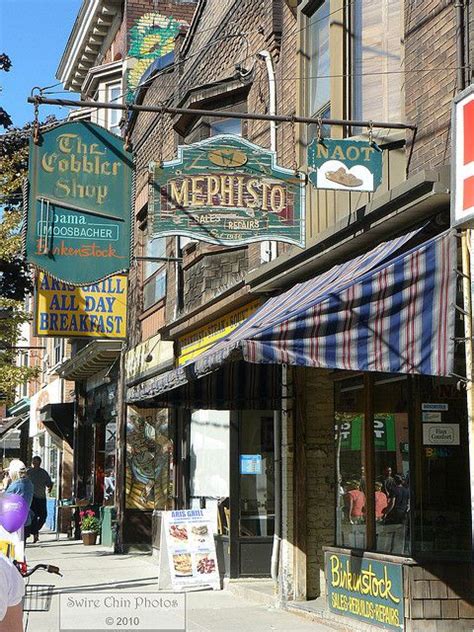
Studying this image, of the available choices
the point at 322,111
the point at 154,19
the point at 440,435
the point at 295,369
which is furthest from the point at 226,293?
the point at 154,19

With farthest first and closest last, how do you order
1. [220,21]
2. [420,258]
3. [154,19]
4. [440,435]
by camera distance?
1. [154,19]
2. [220,21]
3. [440,435]
4. [420,258]

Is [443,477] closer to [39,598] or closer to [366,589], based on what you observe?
[366,589]

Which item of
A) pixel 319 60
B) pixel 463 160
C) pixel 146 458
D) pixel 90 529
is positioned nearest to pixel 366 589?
pixel 463 160

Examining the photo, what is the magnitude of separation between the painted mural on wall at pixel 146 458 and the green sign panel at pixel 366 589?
8718mm

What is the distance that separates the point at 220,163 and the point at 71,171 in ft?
5.23

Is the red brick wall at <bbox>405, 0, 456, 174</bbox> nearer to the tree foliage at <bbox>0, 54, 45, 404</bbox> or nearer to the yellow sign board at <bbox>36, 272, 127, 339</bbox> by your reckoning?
the yellow sign board at <bbox>36, 272, 127, 339</bbox>

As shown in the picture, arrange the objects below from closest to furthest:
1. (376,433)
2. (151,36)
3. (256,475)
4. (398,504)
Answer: (398,504), (376,433), (256,475), (151,36)

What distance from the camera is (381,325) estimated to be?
8172 mm

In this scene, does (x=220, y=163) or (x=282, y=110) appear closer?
(x=220, y=163)

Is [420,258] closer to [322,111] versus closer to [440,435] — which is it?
[440,435]

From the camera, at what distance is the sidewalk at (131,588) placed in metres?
10.9

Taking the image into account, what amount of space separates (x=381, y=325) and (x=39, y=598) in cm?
346

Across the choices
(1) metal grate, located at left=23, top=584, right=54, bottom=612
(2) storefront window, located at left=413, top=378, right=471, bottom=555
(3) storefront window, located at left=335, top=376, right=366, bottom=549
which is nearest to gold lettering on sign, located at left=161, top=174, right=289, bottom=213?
(3) storefront window, located at left=335, top=376, right=366, bottom=549

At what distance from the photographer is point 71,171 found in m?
10.5
